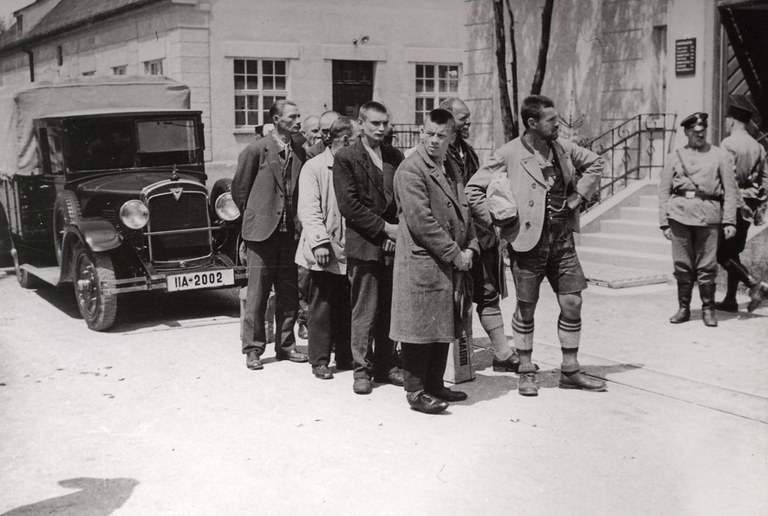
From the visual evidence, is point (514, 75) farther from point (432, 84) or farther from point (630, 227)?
point (432, 84)

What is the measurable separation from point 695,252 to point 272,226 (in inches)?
162

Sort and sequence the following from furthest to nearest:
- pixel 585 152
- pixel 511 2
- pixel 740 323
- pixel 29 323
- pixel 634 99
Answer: pixel 511 2, pixel 634 99, pixel 29 323, pixel 740 323, pixel 585 152

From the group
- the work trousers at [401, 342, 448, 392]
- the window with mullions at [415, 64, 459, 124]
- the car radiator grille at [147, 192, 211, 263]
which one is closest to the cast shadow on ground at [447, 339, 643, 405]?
the work trousers at [401, 342, 448, 392]

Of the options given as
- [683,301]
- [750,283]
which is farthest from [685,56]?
[683,301]

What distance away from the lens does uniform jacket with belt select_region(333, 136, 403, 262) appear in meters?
6.62

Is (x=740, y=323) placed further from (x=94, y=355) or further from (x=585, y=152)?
(x=94, y=355)

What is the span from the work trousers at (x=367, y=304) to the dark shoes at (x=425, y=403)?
0.67 meters

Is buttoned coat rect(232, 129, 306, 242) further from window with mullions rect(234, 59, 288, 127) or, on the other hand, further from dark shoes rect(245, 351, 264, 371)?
window with mullions rect(234, 59, 288, 127)

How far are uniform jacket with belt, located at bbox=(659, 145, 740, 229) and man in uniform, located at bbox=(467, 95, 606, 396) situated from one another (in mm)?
2525

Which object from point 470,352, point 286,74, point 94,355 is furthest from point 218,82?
point 470,352

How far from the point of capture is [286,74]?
75.6 feet

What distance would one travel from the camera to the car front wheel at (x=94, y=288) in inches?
356

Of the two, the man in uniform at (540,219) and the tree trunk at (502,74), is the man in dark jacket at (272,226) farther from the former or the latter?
the tree trunk at (502,74)

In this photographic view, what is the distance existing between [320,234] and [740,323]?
4322 mm
